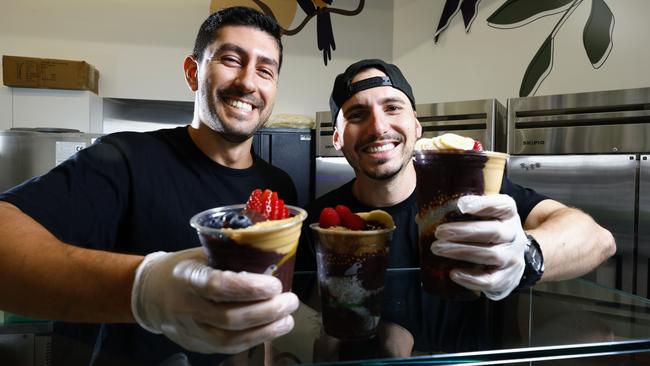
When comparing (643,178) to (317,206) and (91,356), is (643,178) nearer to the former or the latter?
(317,206)

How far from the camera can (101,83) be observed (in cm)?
418

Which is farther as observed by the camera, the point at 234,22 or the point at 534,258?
the point at 234,22

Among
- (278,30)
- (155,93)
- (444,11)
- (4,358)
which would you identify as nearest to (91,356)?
(4,358)

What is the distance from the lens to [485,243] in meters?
0.86

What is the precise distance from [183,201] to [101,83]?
3.28m

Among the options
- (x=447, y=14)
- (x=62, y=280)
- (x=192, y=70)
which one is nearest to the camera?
(x=62, y=280)

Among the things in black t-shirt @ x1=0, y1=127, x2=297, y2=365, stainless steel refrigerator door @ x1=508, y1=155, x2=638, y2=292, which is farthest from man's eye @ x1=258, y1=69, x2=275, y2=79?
stainless steel refrigerator door @ x1=508, y1=155, x2=638, y2=292

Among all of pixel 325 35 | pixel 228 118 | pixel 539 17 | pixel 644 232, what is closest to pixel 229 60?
pixel 228 118

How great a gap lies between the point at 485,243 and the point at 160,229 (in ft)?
3.64

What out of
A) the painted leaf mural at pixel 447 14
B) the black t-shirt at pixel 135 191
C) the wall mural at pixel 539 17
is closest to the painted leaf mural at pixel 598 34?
the wall mural at pixel 539 17

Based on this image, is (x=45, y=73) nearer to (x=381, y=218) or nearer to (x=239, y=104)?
(x=239, y=104)

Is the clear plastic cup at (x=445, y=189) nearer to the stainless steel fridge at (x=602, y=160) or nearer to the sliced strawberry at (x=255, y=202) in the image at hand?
the sliced strawberry at (x=255, y=202)

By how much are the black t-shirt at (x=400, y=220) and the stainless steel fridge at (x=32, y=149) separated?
2877 mm

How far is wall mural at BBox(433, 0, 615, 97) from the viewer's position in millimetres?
3107
